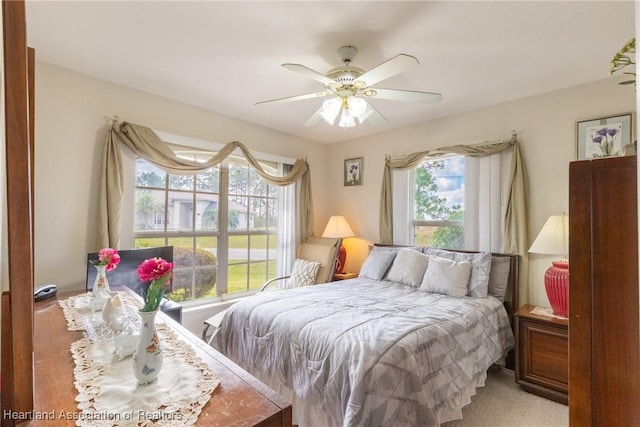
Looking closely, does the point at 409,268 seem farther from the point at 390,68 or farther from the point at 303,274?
the point at 390,68

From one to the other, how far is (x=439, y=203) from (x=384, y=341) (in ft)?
7.46

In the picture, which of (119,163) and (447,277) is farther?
(447,277)

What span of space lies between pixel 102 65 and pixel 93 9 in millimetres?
763

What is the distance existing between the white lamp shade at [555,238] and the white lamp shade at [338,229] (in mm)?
2062

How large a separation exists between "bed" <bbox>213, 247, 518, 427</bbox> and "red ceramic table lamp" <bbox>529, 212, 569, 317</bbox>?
15.6 inches

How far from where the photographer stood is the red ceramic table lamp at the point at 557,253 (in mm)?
2297

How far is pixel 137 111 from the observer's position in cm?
276

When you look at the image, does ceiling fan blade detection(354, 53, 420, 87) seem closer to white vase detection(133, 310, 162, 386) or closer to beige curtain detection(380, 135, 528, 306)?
white vase detection(133, 310, 162, 386)

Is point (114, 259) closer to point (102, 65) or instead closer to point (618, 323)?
point (102, 65)

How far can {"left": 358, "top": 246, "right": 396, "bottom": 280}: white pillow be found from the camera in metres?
3.31

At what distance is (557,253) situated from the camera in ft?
7.55

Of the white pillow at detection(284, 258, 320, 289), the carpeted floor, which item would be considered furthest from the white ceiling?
the carpeted floor

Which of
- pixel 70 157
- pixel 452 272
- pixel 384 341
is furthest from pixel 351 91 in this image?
pixel 70 157

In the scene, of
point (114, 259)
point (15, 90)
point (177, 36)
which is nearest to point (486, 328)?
point (114, 259)
